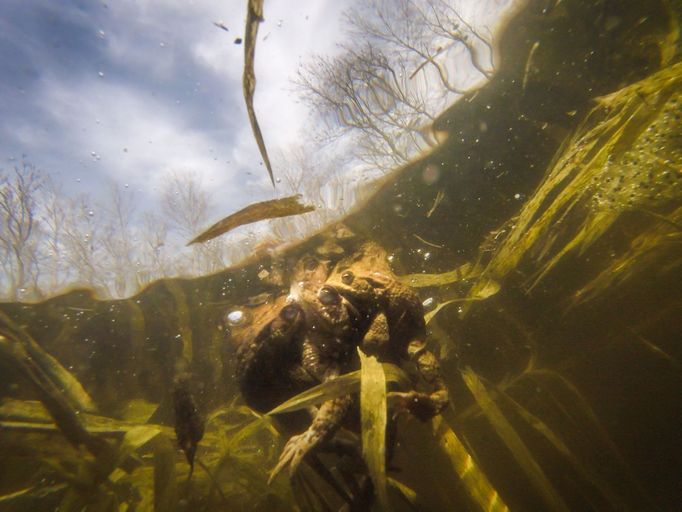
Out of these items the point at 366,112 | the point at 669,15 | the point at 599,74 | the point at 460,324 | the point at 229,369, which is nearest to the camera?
the point at 669,15

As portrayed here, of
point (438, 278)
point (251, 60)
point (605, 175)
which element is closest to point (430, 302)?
point (438, 278)

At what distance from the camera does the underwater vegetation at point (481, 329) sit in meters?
2.54

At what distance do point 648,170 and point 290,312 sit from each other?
360cm

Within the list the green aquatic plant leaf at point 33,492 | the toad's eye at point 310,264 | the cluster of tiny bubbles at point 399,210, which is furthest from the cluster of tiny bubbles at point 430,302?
the green aquatic plant leaf at point 33,492

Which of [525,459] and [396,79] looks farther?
[396,79]

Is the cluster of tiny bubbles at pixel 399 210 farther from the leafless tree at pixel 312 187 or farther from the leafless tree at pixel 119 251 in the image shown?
the leafless tree at pixel 119 251

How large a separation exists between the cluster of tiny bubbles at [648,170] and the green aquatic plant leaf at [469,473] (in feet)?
8.94

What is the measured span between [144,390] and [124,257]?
286cm

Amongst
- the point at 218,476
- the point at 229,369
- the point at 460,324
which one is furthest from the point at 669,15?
the point at 218,476

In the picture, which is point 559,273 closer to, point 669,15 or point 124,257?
point 669,15

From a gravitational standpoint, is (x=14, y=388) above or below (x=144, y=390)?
above

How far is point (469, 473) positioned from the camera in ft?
7.32

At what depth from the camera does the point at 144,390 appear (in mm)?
3973

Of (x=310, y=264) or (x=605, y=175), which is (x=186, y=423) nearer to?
(x=310, y=264)
